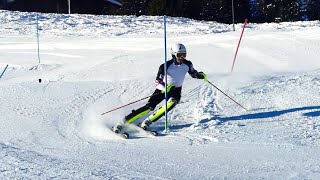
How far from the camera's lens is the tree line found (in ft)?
120

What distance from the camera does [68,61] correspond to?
49.2 feet

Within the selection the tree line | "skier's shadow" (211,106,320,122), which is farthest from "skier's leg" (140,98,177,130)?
the tree line

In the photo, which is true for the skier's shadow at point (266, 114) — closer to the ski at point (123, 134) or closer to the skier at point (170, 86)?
the skier at point (170, 86)

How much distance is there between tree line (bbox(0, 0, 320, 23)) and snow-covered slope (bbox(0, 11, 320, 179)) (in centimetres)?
1830

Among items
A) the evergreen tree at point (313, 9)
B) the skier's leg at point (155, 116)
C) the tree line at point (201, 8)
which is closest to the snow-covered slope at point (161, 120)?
the skier's leg at point (155, 116)

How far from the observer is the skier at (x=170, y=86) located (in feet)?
26.3

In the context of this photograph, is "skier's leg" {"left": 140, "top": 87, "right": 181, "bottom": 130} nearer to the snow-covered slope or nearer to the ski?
the snow-covered slope

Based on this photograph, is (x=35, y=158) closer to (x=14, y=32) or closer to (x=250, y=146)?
(x=250, y=146)

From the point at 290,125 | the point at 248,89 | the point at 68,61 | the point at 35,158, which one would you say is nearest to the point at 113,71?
the point at 68,61

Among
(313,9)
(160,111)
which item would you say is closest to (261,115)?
(160,111)

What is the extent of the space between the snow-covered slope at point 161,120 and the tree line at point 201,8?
18302 millimetres

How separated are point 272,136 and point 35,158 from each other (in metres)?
3.17

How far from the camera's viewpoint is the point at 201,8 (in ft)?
131

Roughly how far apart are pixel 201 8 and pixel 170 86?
→ 32572mm
